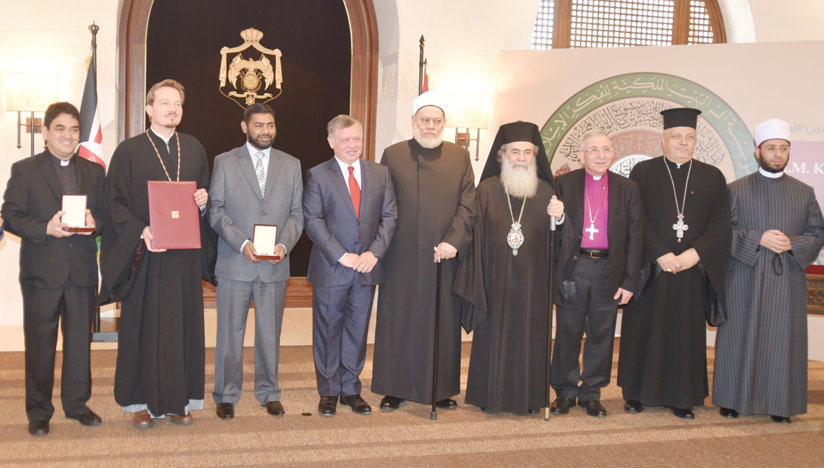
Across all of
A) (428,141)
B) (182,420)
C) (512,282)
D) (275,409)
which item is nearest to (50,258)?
(182,420)

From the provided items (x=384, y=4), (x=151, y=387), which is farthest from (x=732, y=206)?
(x=384, y=4)

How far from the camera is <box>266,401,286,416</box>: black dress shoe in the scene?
13.9 ft

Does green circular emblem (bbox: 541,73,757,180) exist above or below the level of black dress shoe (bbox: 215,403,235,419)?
above

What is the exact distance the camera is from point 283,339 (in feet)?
20.8

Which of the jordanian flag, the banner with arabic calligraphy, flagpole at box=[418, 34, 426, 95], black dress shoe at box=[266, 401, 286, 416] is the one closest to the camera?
black dress shoe at box=[266, 401, 286, 416]

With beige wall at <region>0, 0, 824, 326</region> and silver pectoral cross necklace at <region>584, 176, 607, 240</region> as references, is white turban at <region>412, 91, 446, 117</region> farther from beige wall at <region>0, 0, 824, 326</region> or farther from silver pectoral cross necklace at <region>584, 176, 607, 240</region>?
beige wall at <region>0, 0, 824, 326</region>

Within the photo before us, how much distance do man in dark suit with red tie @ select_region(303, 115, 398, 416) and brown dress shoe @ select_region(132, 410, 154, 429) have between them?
0.95 meters

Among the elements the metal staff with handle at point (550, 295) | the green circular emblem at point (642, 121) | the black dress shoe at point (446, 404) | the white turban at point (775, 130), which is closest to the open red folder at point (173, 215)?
the black dress shoe at point (446, 404)

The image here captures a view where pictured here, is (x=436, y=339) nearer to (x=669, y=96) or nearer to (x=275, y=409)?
(x=275, y=409)

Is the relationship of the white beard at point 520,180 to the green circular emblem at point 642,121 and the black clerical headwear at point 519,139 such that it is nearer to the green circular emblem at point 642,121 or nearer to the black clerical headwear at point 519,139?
the black clerical headwear at point 519,139

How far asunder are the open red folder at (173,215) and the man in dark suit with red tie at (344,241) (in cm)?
70

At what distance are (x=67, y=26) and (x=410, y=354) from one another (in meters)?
4.59

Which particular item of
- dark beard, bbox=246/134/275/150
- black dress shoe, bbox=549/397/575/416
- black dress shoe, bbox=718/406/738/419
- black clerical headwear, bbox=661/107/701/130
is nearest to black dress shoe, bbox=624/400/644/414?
black dress shoe, bbox=549/397/575/416

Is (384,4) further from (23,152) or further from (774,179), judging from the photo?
(774,179)
